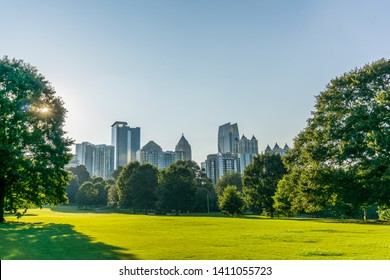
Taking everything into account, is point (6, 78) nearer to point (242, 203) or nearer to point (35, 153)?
point (35, 153)

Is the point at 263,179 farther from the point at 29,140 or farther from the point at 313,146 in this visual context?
the point at 29,140

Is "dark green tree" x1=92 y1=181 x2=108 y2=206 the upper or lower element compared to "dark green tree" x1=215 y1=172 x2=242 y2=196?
lower

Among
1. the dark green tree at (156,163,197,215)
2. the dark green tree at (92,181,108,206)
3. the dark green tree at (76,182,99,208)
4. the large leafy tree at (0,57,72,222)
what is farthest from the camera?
the dark green tree at (92,181,108,206)

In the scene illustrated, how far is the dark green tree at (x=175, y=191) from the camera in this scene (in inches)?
3536

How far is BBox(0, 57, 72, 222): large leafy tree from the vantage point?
3719cm

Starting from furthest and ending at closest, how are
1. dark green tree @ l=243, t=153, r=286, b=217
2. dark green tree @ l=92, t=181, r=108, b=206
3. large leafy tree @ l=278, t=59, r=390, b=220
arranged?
dark green tree @ l=92, t=181, r=108, b=206, dark green tree @ l=243, t=153, r=286, b=217, large leafy tree @ l=278, t=59, r=390, b=220

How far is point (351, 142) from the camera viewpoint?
33.7 meters

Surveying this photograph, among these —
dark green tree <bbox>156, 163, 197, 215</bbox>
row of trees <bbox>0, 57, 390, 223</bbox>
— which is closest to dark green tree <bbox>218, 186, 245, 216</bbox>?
dark green tree <bbox>156, 163, 197, 215</bbox>

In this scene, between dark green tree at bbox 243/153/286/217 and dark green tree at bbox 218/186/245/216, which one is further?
dark green tree at bbox 243/153/286/217

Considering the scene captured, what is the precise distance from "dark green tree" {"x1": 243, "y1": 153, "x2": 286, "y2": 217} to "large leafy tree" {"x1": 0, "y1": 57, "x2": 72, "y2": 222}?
150 ft

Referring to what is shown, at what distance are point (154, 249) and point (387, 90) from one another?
96.4 feet

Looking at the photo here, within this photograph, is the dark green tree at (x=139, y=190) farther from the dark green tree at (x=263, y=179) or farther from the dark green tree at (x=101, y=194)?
the dark green tree at (x=101, y=194)

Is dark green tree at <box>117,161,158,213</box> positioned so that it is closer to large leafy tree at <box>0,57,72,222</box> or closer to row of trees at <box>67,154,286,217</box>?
row of trees at <box>67,154,286,217</box>

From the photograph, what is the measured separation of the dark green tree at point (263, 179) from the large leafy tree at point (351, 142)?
37404mm
